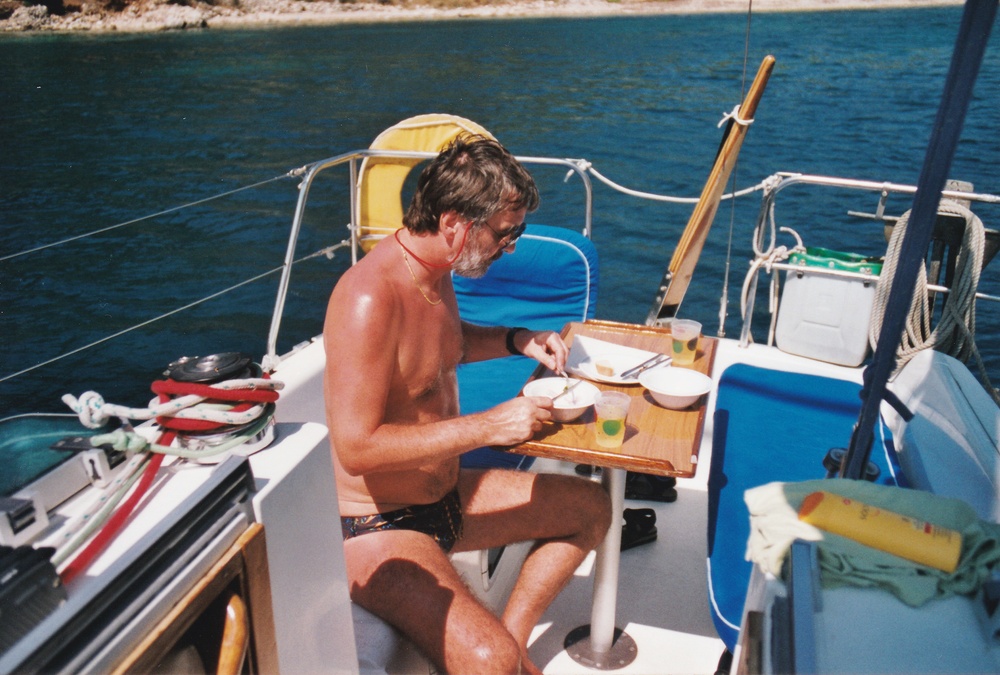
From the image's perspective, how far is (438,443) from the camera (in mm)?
1650

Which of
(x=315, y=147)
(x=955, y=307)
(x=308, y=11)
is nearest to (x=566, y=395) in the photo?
(x=955, y=307)

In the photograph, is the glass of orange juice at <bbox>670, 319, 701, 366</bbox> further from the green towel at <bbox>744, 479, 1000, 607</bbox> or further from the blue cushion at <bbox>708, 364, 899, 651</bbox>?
the green towel at <bbox>744, 479, 1000, 607</bbox>

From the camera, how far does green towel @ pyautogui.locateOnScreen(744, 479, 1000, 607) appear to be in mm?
997

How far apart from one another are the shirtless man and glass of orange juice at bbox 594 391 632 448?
122mm

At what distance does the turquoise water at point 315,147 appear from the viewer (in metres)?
9.15

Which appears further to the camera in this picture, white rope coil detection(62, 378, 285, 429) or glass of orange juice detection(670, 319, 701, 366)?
glass of orange juice detection(670, 319, 701, 366)

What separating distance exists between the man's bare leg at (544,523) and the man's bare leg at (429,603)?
0.86ft

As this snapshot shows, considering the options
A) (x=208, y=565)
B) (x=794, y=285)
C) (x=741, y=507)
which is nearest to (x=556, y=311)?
(x=794, y=285)

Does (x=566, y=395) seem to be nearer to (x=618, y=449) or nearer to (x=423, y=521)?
(x=618, y=449)

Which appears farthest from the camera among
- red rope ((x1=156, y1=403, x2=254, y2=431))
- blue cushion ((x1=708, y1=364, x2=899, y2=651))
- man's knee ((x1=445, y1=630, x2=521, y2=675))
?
blue cushion ((x1=708, y1=364, x2=899, y2=651))

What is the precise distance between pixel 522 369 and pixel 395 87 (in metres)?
22.4

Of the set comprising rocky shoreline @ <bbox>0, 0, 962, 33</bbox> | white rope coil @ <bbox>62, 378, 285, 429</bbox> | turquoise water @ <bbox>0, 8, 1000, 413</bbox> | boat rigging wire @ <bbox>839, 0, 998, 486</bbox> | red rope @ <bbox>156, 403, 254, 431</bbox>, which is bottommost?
turquoise water @ <bbox>0, 8, 1000, 413</bbox>

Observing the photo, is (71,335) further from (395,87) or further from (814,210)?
(395,87)

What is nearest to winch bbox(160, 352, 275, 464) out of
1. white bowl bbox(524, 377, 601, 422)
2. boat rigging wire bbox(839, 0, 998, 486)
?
white bowl bbox(524, 377, 601, 422)
